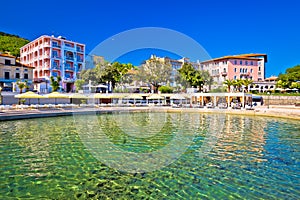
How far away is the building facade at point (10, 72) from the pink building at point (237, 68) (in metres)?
45.0

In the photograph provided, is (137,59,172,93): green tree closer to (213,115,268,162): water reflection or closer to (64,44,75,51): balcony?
(64,44,75,51): balcony

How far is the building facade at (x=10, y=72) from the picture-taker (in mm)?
34844

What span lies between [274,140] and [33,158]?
10.8 m

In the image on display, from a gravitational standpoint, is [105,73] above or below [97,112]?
above

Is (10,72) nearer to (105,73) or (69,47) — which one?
(105,73)

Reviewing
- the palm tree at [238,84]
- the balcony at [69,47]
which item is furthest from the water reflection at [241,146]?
the balcony at [69,47]

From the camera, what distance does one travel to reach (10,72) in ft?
117

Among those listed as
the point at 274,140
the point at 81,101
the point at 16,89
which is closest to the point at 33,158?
the point at 274,140

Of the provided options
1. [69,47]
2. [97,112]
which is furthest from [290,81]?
[69,47]

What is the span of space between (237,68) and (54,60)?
45.5m

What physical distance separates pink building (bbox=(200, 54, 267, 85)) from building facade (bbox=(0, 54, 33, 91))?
4495cm

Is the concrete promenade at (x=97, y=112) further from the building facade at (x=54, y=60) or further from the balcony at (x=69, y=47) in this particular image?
the balcony at (x=69, y=47)

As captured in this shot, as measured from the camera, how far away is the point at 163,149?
9531 mm

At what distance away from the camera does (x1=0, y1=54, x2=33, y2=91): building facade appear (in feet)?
114
